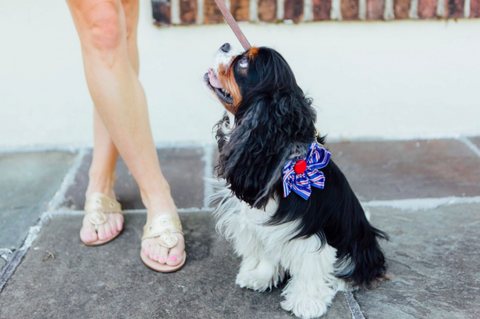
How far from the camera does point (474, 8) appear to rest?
3.64 meters

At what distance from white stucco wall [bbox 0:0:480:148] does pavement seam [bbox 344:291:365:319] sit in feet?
5.74

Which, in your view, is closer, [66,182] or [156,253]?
[156,253]

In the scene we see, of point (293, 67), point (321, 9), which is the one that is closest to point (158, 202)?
point (293, 67)

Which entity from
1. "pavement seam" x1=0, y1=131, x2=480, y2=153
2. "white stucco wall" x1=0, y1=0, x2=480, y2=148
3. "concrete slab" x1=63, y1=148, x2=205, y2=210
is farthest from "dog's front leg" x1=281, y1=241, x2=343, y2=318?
"pavement seam" x1=0, y1=131, x2=480, y2=153

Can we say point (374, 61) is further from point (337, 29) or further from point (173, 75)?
point (173, 75)

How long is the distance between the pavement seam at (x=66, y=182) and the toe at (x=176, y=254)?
39.0 inches

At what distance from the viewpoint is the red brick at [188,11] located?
356cm

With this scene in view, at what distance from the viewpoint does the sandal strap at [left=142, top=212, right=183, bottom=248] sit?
8.47 ft

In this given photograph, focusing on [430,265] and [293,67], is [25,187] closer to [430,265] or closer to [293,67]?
[293,67]

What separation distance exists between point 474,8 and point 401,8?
1.85 ft

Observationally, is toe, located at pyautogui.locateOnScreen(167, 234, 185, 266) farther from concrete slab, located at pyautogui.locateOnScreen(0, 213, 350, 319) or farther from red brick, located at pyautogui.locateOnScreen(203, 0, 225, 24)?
red brick, located at pyautogui.locateOnScreen(203, 0, 225, 24)

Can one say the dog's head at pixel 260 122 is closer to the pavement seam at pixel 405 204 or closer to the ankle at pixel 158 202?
the ankle at pixel 158 202

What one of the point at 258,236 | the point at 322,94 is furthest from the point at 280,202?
the point at 322,94

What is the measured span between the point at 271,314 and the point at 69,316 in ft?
3.09
